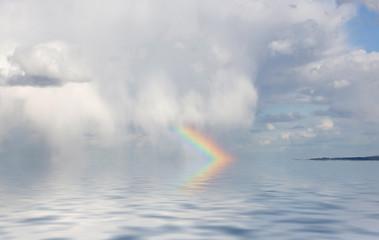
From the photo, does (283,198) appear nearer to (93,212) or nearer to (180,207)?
(180,207)

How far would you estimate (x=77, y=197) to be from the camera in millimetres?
44594

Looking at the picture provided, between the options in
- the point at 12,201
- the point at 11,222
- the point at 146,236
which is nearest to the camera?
the point at 146,236

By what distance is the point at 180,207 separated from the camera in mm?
36094

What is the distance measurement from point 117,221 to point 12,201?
683 inches

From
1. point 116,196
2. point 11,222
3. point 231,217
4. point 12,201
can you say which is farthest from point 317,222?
point 12,201

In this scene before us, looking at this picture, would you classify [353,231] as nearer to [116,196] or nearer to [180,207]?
[180,207]

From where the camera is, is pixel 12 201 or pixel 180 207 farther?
pixel 12 201

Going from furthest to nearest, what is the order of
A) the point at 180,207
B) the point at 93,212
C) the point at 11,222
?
the point at 180,207, the point at 93,212, the point at 11,222

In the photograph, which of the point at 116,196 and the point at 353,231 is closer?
the point at 353,231

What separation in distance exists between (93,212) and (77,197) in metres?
12.5

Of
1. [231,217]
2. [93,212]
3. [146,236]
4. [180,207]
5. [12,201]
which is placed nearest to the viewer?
[146,236]

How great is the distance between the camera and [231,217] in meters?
30.6

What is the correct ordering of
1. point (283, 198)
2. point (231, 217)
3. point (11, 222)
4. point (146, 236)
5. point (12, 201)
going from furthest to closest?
point (283, 198) → point (12, 201) → point (231, 217) → point (11, 222) → point (146, 236)

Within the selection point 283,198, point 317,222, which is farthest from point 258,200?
point 317,222
